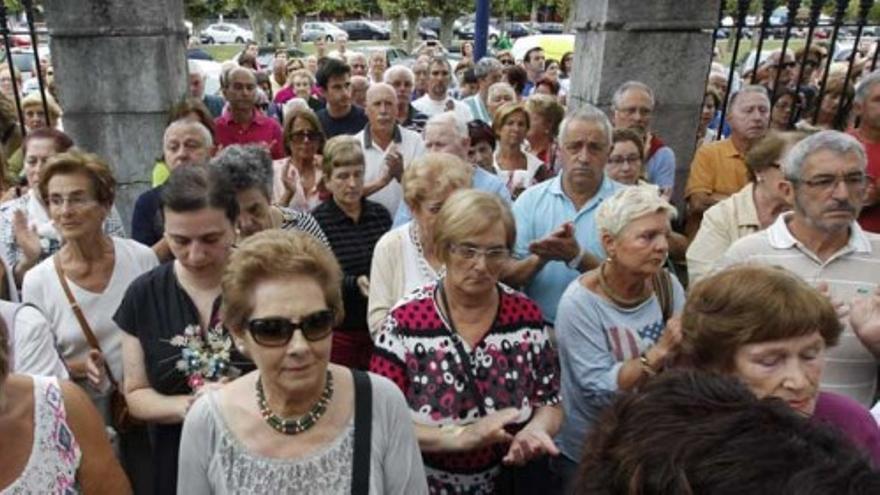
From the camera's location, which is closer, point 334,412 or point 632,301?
point 334,412

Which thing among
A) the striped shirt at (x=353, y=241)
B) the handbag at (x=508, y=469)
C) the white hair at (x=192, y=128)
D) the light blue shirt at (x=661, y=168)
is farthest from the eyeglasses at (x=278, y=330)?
the light blue shirt at (x=661, y=168)

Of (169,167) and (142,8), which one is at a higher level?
(142,8)

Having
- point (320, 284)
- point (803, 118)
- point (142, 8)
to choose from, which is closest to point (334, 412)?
point (320, 284)

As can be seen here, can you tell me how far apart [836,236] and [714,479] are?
218 cm

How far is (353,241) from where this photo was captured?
380 cm

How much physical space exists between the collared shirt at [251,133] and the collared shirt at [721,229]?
347 centimetres

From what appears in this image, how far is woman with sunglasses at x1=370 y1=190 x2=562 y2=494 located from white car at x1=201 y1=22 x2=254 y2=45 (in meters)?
48.8

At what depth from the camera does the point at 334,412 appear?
202cm

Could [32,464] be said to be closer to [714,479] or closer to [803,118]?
[714,479]

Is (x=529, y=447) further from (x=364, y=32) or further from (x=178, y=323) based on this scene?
(x=364, y=32)

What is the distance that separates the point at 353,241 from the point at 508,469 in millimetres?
1644

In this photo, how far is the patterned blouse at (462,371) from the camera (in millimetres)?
2412


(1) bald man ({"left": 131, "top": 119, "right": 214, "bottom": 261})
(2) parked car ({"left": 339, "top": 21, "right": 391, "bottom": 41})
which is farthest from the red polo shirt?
(2) parked car ({"left": 339, "top": 21, "right": 391, "bottom": 41})

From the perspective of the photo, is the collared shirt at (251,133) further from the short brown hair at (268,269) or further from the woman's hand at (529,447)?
the woman's hand at (529,447)
